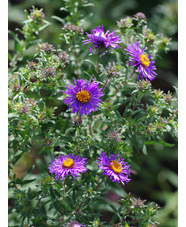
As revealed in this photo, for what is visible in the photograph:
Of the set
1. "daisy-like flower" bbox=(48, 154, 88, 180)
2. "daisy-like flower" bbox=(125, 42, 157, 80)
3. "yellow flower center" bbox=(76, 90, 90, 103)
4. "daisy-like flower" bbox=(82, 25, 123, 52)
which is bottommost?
"daisy-like flower" bbox=(48, 154, 88, 180)

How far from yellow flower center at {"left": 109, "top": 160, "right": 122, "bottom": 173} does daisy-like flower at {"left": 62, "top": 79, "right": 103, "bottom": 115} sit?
0.21 metres

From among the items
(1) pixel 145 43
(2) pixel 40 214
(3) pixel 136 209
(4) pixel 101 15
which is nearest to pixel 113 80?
(1) pixel 145 43

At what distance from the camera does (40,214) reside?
134 centimetres

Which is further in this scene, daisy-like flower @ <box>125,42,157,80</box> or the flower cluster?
daisy-like flower @ <box>125,42,157,80</box>

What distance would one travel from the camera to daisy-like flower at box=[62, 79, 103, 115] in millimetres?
1153

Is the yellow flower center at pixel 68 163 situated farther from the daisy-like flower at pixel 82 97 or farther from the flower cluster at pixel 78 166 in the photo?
the daisy-like flower at pixel 82 97

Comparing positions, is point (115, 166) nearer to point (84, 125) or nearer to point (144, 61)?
point (84, 125)

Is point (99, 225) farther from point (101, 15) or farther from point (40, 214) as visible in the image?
point (101, 15)

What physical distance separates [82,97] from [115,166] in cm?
28

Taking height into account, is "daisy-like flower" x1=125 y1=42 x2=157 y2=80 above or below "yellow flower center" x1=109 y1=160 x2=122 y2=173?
above

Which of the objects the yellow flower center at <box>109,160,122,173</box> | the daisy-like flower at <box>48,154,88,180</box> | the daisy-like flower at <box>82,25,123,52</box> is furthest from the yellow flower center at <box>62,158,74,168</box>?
the daisy-like flower at <box>82,25,123,52</box>

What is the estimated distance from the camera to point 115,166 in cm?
118

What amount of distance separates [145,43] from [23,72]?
0.56m

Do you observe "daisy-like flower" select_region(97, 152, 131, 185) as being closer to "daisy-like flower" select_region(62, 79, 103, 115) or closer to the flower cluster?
the flower cluster
